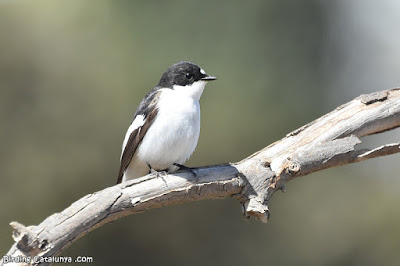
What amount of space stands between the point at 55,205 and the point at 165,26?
3233mm

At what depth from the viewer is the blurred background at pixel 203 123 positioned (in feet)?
27.9

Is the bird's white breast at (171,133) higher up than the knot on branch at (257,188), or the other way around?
the bird's white breast at (171,133)

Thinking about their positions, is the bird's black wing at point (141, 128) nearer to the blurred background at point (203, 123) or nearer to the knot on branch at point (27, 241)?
the knot on branch at point (27, 241)

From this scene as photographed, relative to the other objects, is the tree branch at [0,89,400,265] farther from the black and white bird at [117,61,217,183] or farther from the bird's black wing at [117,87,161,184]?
the bird's black wing at [117,87,161,184]

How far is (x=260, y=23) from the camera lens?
1055 cm

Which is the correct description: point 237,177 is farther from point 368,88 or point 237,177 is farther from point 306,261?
point 368,88

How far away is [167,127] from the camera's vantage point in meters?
4.76

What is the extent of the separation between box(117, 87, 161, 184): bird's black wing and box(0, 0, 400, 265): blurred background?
3353mm

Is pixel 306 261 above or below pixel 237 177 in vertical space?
below

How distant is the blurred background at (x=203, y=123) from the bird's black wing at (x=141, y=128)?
11.0ft

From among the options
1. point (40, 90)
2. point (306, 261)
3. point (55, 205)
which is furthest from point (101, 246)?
point (306, 261)

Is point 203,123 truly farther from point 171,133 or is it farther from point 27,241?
point 27,241

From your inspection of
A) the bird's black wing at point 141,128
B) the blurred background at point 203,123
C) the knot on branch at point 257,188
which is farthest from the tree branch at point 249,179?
the blurred background at point 203,123

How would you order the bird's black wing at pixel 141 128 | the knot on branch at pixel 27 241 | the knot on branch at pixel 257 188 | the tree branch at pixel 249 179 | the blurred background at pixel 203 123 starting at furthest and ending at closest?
the blurred background at pixel 203 123 → the bird's black wing at pixel 141 128 → the knot on branch at pixel 257 188 → the tree branch at pixel 249 179 → the knot on branch at pixel 27 241
